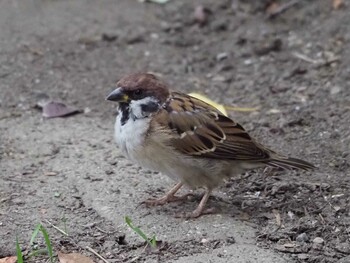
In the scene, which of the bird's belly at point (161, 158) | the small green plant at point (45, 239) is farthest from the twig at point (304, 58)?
the small green plant at point (45, 239)

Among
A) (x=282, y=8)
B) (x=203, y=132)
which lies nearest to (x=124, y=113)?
(x=203, y=132)

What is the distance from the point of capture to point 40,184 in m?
5.10

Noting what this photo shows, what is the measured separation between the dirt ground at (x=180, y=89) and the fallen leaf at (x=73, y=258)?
7cm

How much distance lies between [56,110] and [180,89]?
105cm

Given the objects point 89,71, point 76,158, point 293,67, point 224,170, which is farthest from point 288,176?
point 89,71

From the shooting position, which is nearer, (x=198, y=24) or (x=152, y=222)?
(x=152, y=222)

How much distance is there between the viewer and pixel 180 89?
666cm

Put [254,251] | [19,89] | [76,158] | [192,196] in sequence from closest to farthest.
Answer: [254,251]
[192,196]
[76,158]
[19,89]

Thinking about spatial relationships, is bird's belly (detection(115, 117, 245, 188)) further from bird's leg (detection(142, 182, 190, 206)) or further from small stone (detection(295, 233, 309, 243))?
small stone (detection(295, 233, 309, 243))

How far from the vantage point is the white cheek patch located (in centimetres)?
473

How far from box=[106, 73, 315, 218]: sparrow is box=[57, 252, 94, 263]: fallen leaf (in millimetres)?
671

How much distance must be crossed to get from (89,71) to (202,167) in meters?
2.43

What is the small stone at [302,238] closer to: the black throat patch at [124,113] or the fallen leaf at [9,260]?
the black throat patch at [124,113]

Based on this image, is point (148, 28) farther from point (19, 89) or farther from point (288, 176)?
point (288, 176)
